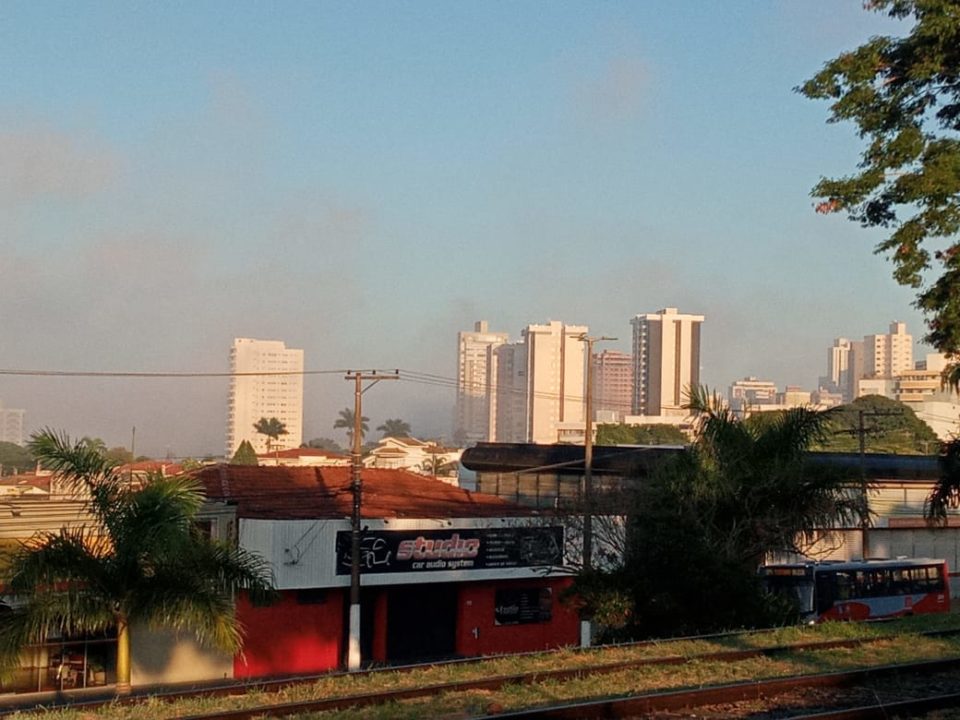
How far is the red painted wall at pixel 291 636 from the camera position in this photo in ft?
107

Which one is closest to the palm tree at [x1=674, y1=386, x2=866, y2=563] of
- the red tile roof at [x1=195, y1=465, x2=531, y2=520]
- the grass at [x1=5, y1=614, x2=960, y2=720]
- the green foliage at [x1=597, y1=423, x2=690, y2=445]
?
the grass at [x1=5, y1=614, x2=960, y2=720]

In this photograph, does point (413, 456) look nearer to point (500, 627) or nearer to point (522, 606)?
point (522, 606)

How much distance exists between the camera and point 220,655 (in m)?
31.7

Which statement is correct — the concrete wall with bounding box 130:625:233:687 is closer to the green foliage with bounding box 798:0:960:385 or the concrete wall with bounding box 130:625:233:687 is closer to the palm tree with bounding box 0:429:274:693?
the palm tree with bounding box 0:429:274:693

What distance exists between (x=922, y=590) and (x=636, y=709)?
32.9m

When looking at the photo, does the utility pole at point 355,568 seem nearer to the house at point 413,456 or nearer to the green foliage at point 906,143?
the green foliage at point 906,143

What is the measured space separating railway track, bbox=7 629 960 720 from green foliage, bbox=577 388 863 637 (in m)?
6.91

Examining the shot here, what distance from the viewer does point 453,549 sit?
37500mm

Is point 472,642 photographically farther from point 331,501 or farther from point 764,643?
point 764,643

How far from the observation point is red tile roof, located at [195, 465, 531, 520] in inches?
1458

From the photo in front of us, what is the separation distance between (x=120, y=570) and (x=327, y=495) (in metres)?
20.3

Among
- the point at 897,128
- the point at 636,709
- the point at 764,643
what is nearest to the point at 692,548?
the point at 764,643

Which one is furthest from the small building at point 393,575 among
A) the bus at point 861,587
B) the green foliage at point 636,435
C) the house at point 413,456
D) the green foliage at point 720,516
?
the house at point 413,456

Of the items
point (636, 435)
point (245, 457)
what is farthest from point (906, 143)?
point (636, 435)
